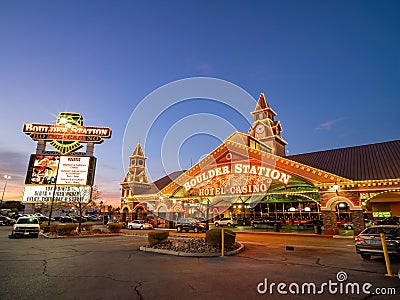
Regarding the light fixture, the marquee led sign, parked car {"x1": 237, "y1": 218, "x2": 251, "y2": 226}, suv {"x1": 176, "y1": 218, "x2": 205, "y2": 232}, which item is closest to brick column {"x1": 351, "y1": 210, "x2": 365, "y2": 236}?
the light fixture

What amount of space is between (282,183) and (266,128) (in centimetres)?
1496

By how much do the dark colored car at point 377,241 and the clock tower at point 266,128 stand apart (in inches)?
1078

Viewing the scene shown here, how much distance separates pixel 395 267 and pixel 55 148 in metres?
43.4

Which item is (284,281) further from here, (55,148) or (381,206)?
(55,148)

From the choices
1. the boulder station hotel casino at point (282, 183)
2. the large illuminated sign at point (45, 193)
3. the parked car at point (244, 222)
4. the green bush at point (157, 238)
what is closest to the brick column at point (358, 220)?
the boulder station hotel casino at point (282, 183)

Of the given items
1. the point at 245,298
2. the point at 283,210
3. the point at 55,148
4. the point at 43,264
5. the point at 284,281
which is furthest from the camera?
the point at 55,148

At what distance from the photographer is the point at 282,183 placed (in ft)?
89.5

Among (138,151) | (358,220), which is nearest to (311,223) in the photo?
(358,220)

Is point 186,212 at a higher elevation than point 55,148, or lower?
lower

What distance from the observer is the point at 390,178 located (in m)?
21.0

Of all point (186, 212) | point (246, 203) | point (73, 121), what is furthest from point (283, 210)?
point (73, 121)

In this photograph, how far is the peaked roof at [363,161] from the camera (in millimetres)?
22438

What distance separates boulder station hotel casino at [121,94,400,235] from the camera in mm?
22828

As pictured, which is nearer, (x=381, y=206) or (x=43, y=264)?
(x=43, y=264)
